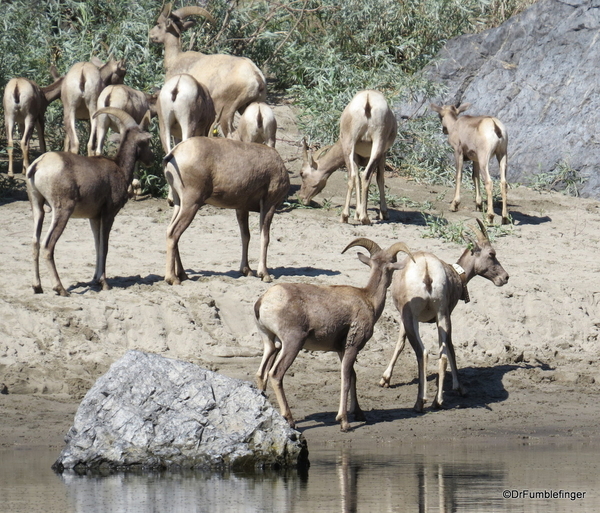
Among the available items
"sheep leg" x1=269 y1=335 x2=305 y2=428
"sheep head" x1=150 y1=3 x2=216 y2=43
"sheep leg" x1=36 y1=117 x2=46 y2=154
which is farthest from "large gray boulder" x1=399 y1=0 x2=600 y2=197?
"sheep leg" x1=269 y1=335 x2=305 y2=428

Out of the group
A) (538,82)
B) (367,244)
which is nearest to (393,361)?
(367,244)

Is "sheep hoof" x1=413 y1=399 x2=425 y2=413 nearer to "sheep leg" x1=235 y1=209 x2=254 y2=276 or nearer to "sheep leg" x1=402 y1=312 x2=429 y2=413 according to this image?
"sheep leg" x1=402 y1=312 x2=429 y2=413

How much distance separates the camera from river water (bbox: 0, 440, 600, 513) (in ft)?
26.4

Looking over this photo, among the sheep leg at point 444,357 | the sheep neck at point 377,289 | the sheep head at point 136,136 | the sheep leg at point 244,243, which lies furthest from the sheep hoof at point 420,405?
the sheep head at point 136,136

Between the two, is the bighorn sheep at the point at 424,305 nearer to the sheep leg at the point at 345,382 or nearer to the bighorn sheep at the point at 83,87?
the sheep leg at the point at 345,382

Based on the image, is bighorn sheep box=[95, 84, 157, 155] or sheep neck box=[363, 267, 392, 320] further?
bighorn sheep box=[95, 84, 157, 155]

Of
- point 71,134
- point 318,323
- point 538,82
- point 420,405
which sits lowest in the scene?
point 420,405

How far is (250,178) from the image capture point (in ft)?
44.9

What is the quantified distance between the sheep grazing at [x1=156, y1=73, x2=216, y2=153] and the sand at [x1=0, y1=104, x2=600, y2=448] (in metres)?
1.31

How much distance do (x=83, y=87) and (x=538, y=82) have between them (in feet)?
29.4

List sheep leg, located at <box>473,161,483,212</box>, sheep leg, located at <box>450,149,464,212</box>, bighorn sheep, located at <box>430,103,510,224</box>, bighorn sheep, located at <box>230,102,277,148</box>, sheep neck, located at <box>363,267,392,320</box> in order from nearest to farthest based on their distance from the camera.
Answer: sheep neck, located at <box>363,267,392,320</box>
bighorn sheep, located at <box>230,102,277,148</box>
bighorn sheep, located at <box>430,103,510,224</box>
sheep leg, located at <box>450,149,464,212</box>
sheep leg, located at <box>473,161,483,212</box>

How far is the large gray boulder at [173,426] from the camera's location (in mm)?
9070

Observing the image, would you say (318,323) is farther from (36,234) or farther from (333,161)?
(333,161)

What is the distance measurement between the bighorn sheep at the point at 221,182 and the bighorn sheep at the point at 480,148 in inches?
196
